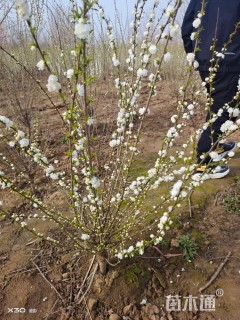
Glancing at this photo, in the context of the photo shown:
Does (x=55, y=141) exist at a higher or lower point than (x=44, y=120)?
lower

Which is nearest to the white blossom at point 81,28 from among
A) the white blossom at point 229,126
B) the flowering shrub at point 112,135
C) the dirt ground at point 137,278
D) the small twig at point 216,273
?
the flowering shrub at point 112,135

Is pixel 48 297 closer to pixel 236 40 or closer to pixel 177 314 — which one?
pixel 177 314

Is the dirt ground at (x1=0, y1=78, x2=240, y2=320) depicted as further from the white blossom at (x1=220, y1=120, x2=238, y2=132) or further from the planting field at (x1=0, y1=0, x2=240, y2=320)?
the white blossom at (x1=220, y1=120, x2=238, y2=132)

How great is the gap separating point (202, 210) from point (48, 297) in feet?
4.93

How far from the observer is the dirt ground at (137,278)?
1.84m

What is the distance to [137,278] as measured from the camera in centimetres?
198

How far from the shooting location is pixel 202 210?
2.54 metres

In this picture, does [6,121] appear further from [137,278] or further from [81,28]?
[137,278]

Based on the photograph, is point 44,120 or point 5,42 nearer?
point 5,42

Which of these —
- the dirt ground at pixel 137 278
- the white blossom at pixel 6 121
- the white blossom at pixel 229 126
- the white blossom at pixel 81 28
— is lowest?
the dirt ground at pixel 137 278

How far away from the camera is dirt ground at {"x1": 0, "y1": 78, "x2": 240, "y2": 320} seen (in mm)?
1840

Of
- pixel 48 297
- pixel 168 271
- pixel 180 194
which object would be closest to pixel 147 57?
pixel 180 194

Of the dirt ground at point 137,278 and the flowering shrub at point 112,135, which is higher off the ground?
the flowering shrub at point 112,135

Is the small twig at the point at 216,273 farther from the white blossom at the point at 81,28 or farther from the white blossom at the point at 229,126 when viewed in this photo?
Result: the white blossom at the point at 81,28
